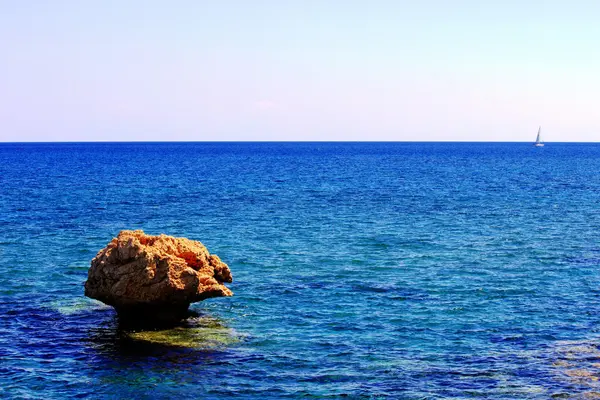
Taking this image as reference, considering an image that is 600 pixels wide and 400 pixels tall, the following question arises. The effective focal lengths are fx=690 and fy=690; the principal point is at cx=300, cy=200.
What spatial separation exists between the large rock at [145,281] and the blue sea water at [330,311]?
4.23 ft

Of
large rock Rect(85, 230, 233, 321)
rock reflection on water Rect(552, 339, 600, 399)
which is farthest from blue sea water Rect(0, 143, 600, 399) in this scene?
large rock Rect(85, 230, 233, 321)

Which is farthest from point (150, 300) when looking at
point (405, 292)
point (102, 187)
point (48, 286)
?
point (102, 187)

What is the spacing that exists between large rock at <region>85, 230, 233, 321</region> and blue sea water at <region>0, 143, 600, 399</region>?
1289 mm

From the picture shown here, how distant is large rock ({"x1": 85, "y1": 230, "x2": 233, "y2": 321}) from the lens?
94.5 ft

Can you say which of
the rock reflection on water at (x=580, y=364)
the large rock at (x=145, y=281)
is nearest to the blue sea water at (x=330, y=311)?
the rock reflection on water at (x=580, y=364)

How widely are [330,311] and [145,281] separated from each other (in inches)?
343

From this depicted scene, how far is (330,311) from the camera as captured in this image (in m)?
32.1

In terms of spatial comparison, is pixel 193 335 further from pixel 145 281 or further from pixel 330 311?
pixel 330 311

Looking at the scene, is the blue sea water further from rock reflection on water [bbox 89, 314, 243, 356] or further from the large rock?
the large rock

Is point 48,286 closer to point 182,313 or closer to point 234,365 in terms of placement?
point 182,313

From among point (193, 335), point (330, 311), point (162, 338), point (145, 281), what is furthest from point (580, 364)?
point (145, 281)

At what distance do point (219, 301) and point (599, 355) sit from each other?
17.3 metres

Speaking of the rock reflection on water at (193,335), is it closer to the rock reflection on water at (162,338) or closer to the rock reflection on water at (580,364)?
the rock reflection on water at (162,338)

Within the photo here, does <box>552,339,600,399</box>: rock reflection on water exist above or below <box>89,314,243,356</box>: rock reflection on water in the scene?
above
